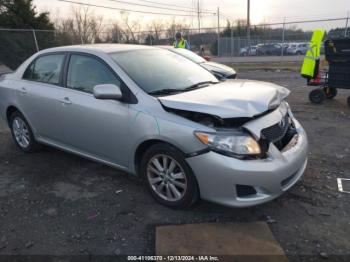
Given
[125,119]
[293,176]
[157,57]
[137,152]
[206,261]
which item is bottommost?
[206,261]

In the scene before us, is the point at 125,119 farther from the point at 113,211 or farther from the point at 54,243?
the point at 54,243

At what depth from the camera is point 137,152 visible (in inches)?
142

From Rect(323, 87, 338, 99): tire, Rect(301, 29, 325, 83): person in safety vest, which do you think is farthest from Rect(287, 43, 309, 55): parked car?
Rect(301, 29, 325, 83): person in safety vest

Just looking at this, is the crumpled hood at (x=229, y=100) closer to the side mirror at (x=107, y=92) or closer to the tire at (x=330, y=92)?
the side mirror at (x=107, y=92)

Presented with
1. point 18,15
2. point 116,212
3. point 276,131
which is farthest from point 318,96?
point 18,15

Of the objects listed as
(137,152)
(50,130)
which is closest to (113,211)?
(137,152)

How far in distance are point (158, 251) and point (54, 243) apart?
980mm

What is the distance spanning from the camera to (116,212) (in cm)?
352

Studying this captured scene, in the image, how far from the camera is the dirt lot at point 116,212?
2984mm

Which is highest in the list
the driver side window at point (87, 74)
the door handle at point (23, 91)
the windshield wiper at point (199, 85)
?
the driver side window at point (87, 74)

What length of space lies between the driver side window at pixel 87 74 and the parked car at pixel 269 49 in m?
26.3

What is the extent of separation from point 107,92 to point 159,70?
846 millimetres

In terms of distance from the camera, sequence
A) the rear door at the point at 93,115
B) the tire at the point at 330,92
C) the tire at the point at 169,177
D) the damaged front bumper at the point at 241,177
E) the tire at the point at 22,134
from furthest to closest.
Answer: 1. the tire at the point at 330,92
2. the tire at the point at 22,134
3. the rear door at the point at 93,115
4. the tire at the point at 169,177
5. the damaged front bumper at the point at 241,177

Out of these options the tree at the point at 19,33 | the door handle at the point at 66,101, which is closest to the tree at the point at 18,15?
the tree at the point at 19,33
